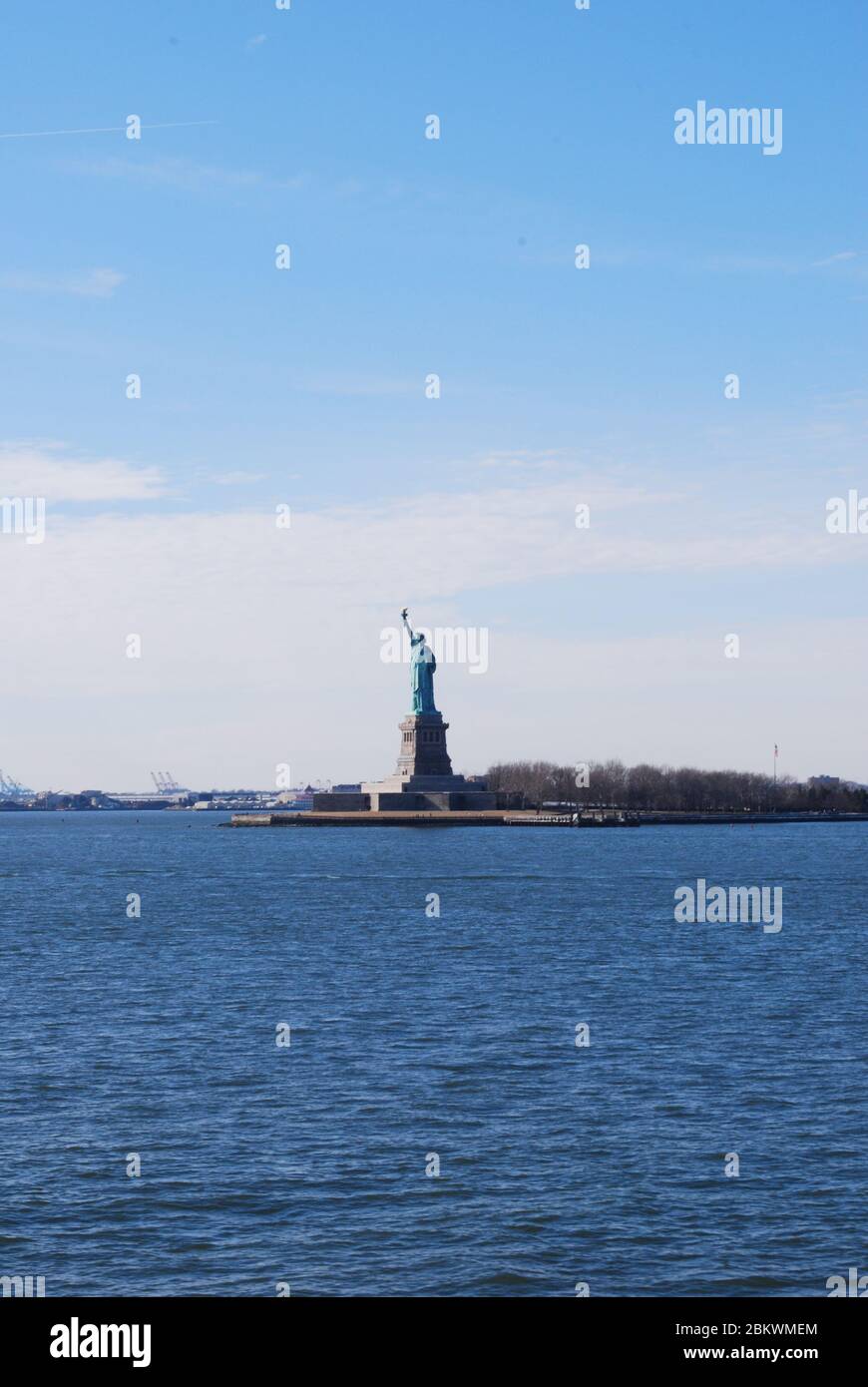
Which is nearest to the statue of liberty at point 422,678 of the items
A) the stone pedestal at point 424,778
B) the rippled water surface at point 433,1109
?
the stone pedestal at point 424,778

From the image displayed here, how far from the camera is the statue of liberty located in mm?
178875

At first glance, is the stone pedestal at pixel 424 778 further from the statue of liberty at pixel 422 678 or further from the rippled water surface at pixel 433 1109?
the rippled water surface at pixel 433 1109

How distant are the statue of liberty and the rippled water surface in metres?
115

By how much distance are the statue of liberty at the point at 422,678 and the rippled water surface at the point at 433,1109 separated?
115 metres

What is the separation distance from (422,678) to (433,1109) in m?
151

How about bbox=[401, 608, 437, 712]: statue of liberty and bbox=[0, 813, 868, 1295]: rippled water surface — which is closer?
bbox=[0, 813, 868, 1295]: rippled water surface

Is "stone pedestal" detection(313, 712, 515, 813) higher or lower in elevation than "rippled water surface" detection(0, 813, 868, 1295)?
higher

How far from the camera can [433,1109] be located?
1123 inches

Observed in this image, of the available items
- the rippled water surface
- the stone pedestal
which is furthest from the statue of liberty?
the rippled water surface

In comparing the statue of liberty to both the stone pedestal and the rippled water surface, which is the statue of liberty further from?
the rippled water surface
